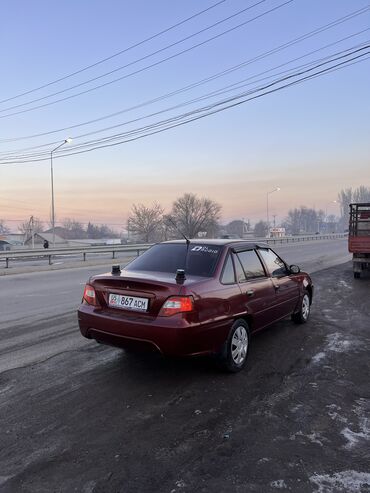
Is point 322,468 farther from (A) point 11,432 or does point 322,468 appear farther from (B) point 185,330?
(A) point 11,432

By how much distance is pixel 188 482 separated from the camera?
2912 millimetres

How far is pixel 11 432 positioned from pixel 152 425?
3.83 ft

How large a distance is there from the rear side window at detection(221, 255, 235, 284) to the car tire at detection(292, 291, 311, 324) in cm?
254

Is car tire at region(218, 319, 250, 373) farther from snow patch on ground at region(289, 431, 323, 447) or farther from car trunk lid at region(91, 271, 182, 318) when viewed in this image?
snow patch on ground at region(289, 431, 323, 447)

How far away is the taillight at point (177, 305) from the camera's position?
14.8 feet

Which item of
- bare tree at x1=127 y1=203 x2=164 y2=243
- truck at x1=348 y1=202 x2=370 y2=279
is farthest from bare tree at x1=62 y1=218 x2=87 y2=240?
truck at x1=348 y1=202 x2=370 y2=279

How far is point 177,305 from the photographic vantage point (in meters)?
4.52

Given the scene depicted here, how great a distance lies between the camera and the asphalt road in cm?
298

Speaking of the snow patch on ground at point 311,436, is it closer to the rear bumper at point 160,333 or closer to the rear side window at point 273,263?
the rear bumper at point 160,333

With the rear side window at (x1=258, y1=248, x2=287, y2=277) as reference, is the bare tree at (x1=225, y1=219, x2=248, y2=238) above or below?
above

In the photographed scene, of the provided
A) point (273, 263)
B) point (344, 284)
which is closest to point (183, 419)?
point (273, 263)

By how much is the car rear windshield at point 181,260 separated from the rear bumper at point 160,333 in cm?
74

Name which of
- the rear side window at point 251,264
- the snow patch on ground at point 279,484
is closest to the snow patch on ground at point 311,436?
the snow patch on ground at point 279,484

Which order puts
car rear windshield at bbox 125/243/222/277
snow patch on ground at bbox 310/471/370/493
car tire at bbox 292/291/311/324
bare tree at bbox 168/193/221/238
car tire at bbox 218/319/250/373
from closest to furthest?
snow patch on ground at bbox 310/471/370/493
car tire at bbox 218/319/250/373
car rear windshield at bbox 125/243/222/277
car tire at bbox 292/291/311/324
bare tree at bbox 168/193/221/238
